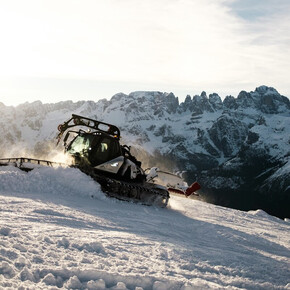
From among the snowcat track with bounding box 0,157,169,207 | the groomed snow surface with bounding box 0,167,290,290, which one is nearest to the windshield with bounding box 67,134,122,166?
the snowcat track with bounding box 0,157,169,207

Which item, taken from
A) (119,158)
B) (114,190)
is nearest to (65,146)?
(119,158)

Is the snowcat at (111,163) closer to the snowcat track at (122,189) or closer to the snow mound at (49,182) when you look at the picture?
the snowcat track at (122,189)

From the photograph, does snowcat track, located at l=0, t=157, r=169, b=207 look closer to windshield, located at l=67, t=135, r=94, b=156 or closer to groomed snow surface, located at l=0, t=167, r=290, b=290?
windshield, located at l=67, t=135, r=94, b=156

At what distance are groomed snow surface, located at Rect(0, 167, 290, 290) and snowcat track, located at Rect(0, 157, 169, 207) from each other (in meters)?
1.91

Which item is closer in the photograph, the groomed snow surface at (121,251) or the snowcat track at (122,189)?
the groomed snow surface at (121,251)

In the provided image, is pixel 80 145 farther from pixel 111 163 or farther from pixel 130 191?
pixel 130 191

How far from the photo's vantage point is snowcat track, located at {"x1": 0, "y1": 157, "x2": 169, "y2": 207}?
11.9 meters

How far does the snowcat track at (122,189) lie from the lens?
39.1 ft

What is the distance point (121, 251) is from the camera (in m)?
5.21

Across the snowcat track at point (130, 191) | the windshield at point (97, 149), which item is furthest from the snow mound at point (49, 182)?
the windshield at point (97, 149)

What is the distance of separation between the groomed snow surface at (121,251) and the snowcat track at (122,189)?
1914 mm

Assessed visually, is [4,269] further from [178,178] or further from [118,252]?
[178,178]

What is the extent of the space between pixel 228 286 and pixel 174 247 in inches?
65.1

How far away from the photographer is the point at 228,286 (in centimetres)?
441
